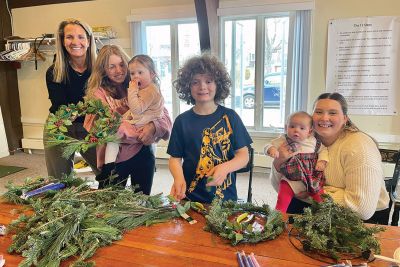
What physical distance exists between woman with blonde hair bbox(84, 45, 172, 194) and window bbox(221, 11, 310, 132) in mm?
2424

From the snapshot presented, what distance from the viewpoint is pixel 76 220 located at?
4.10ft

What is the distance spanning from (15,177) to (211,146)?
12.3 feet

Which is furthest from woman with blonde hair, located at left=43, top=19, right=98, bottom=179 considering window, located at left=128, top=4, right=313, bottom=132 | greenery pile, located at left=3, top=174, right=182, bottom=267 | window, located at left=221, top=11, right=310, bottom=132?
window, located at left=221, top=11, right=310, bottom=132

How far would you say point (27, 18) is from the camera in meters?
5.21

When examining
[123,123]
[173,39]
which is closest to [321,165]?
[123,123]

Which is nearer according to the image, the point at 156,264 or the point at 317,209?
the point at 156,264

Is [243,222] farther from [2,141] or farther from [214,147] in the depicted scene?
[2,141]

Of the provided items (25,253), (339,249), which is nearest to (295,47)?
(339,249)

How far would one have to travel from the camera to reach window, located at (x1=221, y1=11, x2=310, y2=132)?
3932mm

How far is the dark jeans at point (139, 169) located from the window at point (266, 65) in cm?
251

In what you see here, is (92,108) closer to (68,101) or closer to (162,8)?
(68,101)

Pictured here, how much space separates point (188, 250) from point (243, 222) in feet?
Answer: 0.82

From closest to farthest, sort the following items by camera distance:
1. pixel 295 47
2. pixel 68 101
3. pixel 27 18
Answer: pixel 68 101 → pixel 295 47 → pixel 27 18

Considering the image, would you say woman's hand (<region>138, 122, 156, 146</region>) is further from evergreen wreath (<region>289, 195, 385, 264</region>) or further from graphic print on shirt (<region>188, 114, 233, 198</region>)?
evergreen wreath (<region>289, 195, 385, 264</region>)
